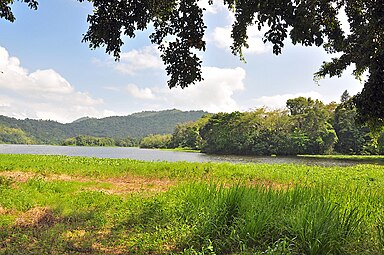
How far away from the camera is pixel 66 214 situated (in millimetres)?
7836

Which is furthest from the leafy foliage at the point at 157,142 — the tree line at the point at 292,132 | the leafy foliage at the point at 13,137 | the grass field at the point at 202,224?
the grass field at the point at 202,224

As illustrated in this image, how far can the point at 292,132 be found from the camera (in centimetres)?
6569

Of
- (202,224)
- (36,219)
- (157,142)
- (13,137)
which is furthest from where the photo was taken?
(13,137)

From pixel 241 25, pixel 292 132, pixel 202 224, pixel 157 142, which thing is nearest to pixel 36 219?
pixel 202 224

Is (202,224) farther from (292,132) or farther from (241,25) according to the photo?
(292,132)

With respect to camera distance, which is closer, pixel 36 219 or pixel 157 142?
pixel 36 219

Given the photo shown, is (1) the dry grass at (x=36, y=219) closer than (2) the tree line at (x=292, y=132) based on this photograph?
Yes

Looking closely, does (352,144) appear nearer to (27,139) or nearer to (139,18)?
(139,18)

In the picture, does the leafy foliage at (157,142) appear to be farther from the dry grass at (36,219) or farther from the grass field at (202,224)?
the grass field at (202,224)

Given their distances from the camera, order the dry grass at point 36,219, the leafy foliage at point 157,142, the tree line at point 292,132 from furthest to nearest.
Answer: the leafy foliage at point 157,142
the tree line at point 292,132
the dry grass at point 36,219

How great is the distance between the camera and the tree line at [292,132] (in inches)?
2404

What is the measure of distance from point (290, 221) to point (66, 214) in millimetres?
5480

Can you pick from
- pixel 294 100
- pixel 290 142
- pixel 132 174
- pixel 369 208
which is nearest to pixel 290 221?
pixel 369 208

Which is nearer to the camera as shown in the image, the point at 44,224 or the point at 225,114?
the point at 44,224
